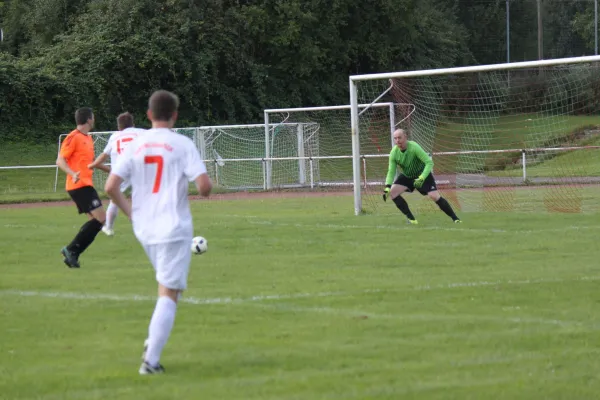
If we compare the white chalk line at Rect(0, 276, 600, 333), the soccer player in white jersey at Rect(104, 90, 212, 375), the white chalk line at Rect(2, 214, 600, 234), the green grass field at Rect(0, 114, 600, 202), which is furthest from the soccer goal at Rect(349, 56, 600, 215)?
the soccer player in white jersey at Rect(104, 90, 212, 375)

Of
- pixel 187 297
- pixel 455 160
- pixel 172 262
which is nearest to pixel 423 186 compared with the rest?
pixel 187 297

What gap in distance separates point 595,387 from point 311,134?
2997 centimetres

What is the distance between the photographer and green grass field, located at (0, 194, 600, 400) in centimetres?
653

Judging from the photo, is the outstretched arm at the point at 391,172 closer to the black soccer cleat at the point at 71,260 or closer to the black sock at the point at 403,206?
the black sock at the point at 403,206

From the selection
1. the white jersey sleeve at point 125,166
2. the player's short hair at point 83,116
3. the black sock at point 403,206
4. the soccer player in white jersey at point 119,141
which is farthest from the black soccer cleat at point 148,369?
the black sock at point 403,206

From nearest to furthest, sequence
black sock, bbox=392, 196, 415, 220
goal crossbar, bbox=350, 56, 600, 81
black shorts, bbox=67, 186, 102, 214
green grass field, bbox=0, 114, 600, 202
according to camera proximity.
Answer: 1. black shorts, bbox=67, 186, 102, 214
2. goal crossbar, bbox=350, 56, 600, 81
3. black sock, bbox=392, 196, 415, 220
4. green grass field, bbox=0, 114, 600, 202

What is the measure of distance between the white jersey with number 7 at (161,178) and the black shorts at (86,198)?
7.19 metres

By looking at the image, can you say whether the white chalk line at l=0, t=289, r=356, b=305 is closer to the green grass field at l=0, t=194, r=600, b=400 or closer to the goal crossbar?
the green grass field at l=0, t=194, r=600, b=400

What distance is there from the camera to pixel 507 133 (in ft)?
113

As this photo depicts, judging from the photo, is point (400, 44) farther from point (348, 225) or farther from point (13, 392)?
point (13, 392)

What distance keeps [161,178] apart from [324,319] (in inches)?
89.2

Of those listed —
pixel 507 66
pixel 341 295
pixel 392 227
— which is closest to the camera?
pixel 341 295

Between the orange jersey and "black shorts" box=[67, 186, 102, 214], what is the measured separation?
0.07m

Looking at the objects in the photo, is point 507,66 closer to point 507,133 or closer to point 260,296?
point 260,296
